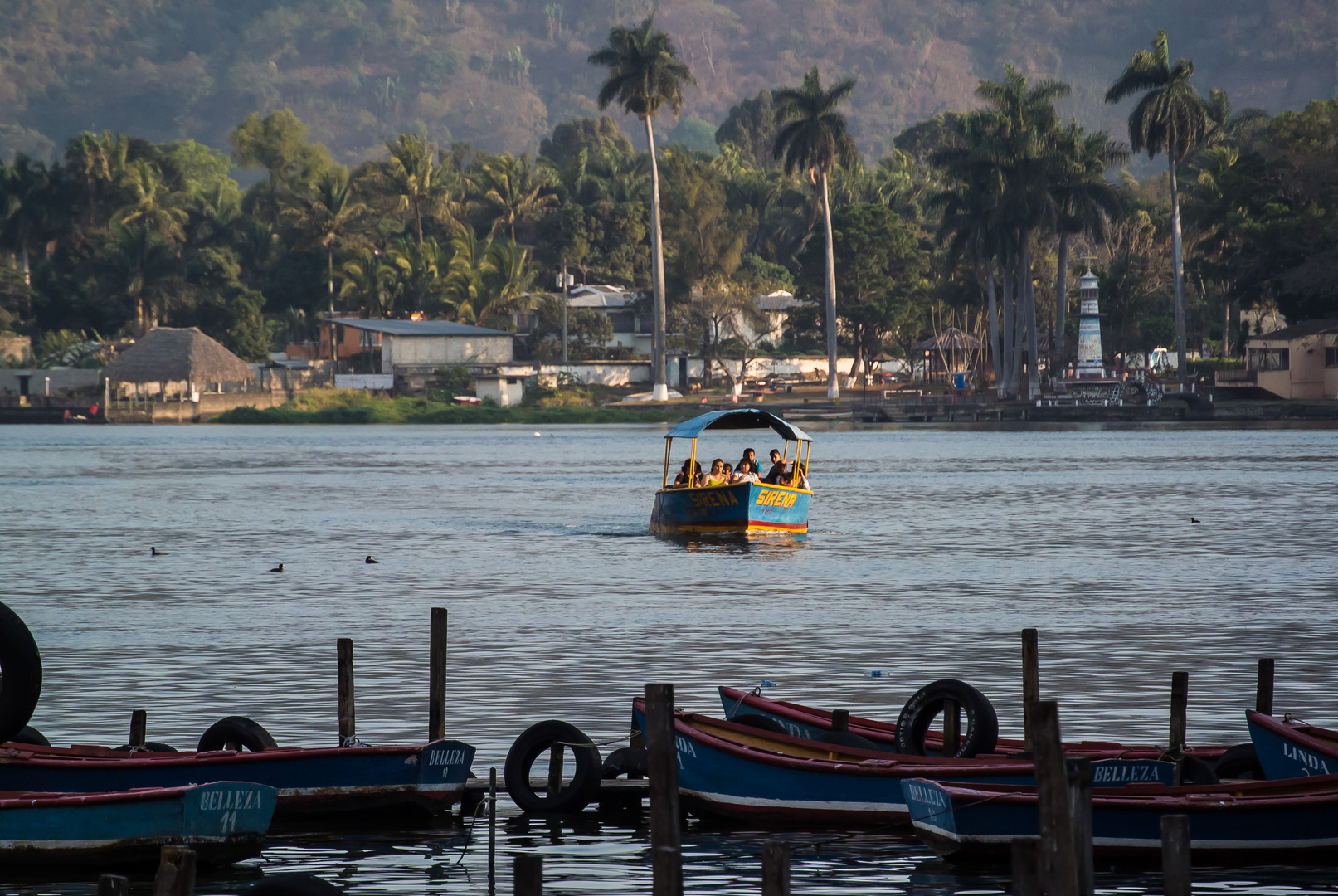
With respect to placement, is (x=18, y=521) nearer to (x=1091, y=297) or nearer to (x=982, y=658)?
(x=982, y=658)

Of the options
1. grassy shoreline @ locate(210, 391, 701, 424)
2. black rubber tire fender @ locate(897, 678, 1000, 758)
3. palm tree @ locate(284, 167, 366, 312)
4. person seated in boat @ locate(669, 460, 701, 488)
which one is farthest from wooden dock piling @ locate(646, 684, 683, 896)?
palm tree @ locate(284, 167, 366, 312)

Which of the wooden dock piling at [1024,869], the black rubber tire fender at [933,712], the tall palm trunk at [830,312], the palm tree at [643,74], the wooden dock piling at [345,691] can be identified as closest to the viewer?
the wooden dock piling at [1024,869]

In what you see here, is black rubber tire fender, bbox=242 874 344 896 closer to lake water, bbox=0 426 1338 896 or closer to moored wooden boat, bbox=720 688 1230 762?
lake water, bbox=0 426 1338 896

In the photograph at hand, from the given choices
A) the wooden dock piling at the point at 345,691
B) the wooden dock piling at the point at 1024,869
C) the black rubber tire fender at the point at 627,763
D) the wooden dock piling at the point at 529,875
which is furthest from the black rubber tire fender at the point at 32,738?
the wooden dock piling at the point at 1024,869

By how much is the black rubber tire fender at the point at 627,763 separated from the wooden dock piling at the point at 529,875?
6294 millimetres

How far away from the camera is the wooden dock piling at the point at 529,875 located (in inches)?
336

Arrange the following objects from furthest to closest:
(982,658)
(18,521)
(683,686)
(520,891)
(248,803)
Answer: (18,521), (982,658), (683,686), (248,803), (520,891)

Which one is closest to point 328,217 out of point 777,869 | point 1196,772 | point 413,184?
point 413,184

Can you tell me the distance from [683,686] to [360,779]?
263 inches

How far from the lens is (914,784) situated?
503 inches

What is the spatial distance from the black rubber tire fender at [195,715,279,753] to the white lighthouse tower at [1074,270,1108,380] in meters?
94.9

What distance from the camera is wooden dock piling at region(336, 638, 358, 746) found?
15352mm

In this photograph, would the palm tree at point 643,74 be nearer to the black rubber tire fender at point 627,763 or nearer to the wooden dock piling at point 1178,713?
the black rubber tire fender at point 627,763

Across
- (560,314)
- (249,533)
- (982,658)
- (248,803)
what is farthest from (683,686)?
(560,314)
